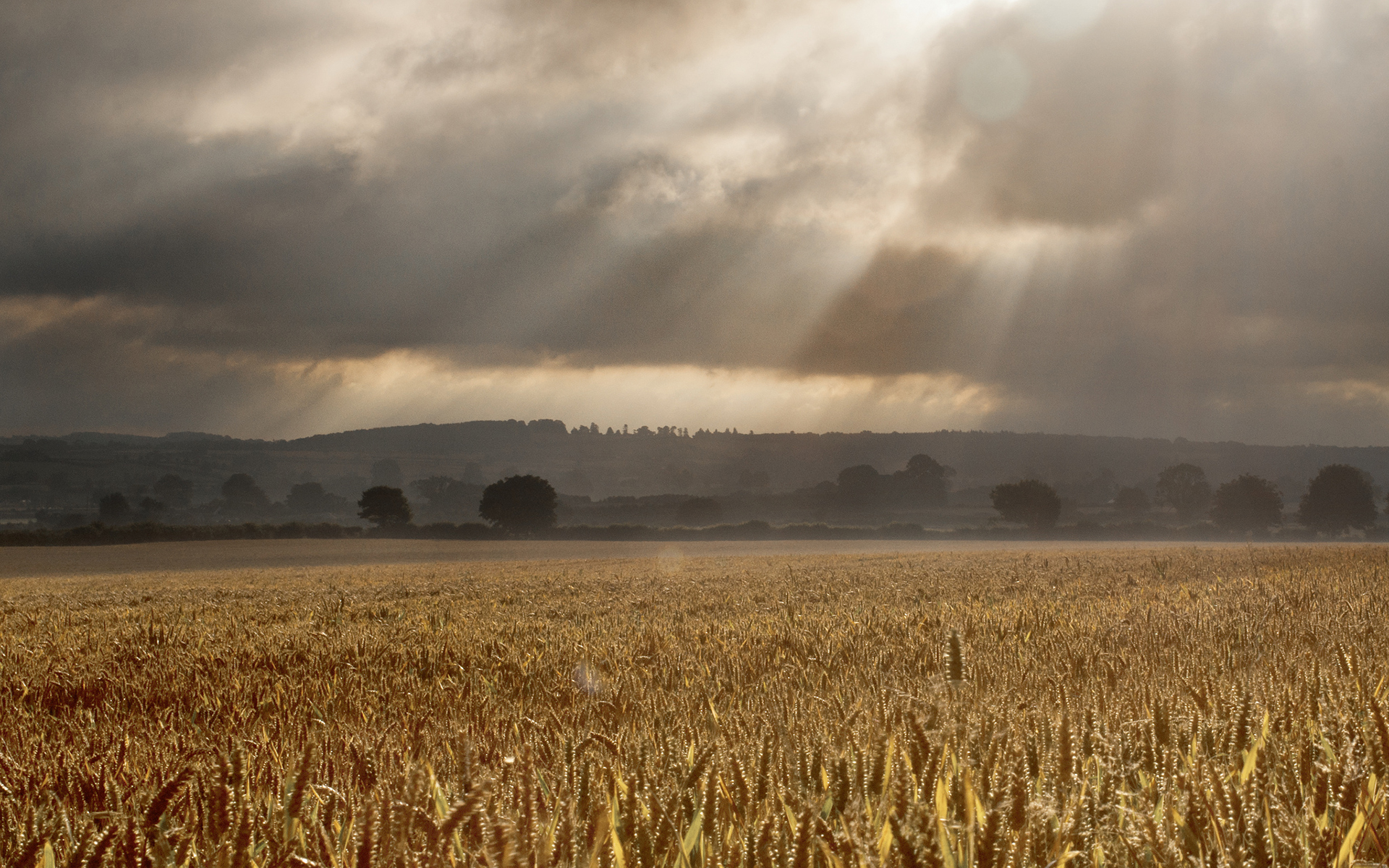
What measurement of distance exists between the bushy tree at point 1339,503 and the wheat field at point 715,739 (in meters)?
150

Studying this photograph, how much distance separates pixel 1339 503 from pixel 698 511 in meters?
97.3

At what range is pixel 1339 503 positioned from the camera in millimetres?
129500

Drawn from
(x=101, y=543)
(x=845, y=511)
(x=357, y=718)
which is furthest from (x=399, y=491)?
(x=357, y=718)

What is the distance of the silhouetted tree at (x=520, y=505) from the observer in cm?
10962

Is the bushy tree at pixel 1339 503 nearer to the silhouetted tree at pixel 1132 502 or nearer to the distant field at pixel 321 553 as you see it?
the silhouetted tree at pixel 1132 502

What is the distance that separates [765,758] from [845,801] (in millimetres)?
276

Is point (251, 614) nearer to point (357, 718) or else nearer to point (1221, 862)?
point (357, 718)

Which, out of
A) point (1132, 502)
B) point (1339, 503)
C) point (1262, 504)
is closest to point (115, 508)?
point (1132, 502)

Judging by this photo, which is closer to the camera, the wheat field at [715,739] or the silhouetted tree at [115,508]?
the wheat field at [715,739]

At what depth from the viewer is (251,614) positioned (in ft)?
34.6

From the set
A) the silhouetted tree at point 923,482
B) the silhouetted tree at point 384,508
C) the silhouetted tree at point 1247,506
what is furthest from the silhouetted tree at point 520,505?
the silhouetted tree at point 1247,506

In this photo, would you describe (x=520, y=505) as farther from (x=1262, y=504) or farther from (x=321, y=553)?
(x=1262, y=504)

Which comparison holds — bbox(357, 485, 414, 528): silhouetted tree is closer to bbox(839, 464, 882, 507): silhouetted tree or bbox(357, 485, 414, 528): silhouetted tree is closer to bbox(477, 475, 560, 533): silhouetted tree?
bbox(477, 475, 560, 533): silhouetted tree

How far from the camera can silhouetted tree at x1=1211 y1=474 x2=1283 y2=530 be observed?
132 m
